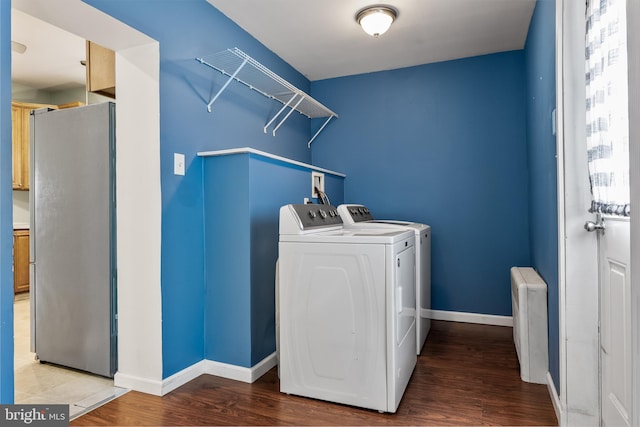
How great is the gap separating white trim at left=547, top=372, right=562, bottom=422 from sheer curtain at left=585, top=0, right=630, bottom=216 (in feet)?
3.03

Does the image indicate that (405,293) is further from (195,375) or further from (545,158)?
(195,375)

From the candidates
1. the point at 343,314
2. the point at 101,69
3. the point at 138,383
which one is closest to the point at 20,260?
the point at 101,69

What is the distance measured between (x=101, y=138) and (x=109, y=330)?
1.12 meters

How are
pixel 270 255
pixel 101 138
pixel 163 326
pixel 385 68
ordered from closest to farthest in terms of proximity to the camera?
1. pixel 163 326
2. pixel 101 138
3. pixel 270 255
4. pixel 385 68

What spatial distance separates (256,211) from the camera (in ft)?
7.30

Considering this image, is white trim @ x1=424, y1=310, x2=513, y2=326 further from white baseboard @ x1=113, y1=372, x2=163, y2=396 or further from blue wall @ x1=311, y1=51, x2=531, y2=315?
white baseboard @ x1=113, y1=372, x2=163, y2=396

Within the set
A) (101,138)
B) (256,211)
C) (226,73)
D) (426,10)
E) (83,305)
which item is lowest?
(83,305)

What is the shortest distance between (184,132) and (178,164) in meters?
0.21

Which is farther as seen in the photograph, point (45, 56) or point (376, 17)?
point (45, 56)

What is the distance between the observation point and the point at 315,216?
84.9 inches

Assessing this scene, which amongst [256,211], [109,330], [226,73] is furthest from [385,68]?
[109,330]

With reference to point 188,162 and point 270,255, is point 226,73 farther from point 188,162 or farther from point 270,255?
point 270,255

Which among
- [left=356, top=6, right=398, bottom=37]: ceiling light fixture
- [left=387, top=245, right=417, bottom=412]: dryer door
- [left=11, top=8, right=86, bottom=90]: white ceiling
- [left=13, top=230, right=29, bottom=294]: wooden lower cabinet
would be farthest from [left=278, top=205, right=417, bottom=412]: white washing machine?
[left=13, top=230, right=29, bottom=294]: wooden lower cabinet

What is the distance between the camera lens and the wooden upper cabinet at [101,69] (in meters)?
2.30
